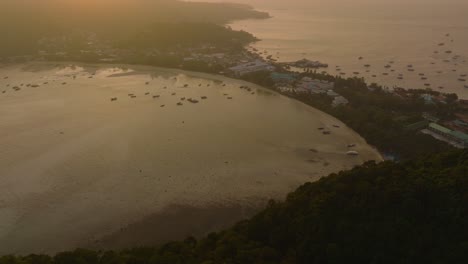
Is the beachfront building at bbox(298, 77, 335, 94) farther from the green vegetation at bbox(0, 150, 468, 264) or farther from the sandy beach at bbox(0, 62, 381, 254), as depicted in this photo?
the green vegetation at bbox(0, 150, 468, 264)

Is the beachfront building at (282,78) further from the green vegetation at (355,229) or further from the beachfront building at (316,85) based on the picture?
the green vegetation at (355,229)

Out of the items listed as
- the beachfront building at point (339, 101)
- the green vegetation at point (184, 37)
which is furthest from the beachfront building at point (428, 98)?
the green vegetation at point (184, 37)

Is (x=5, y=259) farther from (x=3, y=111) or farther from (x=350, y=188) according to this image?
(x=3, y=111)

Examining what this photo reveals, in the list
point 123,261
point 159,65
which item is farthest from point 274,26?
point 123,261

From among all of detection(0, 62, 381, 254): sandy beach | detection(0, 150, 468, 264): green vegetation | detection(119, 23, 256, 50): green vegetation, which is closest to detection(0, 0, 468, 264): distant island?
detection(0, 150, 468, 264): green vegetation

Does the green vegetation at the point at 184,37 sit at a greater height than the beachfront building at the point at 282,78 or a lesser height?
greater

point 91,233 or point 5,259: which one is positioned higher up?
point 5,259
